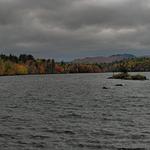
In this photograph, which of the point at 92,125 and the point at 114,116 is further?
the point at 114,116

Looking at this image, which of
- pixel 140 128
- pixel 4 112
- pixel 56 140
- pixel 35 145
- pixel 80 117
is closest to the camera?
pixel 35 145

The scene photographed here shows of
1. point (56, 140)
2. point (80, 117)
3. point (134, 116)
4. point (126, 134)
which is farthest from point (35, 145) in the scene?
point (134, 116)

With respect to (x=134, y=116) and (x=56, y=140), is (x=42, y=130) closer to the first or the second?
(x=56, y=140)

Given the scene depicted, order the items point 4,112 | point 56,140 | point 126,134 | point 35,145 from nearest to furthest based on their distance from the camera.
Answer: point 35,145, point 56,140, point 126,134, point 4,112

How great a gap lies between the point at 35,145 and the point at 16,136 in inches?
198

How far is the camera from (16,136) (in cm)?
3994

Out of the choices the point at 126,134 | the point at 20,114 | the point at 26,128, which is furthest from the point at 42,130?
the point at 20,114

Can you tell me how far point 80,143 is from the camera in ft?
121

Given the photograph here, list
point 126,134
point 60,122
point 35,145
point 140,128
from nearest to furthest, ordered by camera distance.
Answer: point 35,145
point 126,134
point 140,128
point 60,122

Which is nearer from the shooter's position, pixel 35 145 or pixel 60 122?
pixel 35 145

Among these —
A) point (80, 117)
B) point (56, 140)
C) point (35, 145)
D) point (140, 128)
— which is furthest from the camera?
point (80, 117)

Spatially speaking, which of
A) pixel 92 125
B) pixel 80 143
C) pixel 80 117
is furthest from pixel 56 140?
pixel 80 117

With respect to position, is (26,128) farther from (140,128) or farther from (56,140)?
(140,128)

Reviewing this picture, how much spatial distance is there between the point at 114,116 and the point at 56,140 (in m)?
20.1
